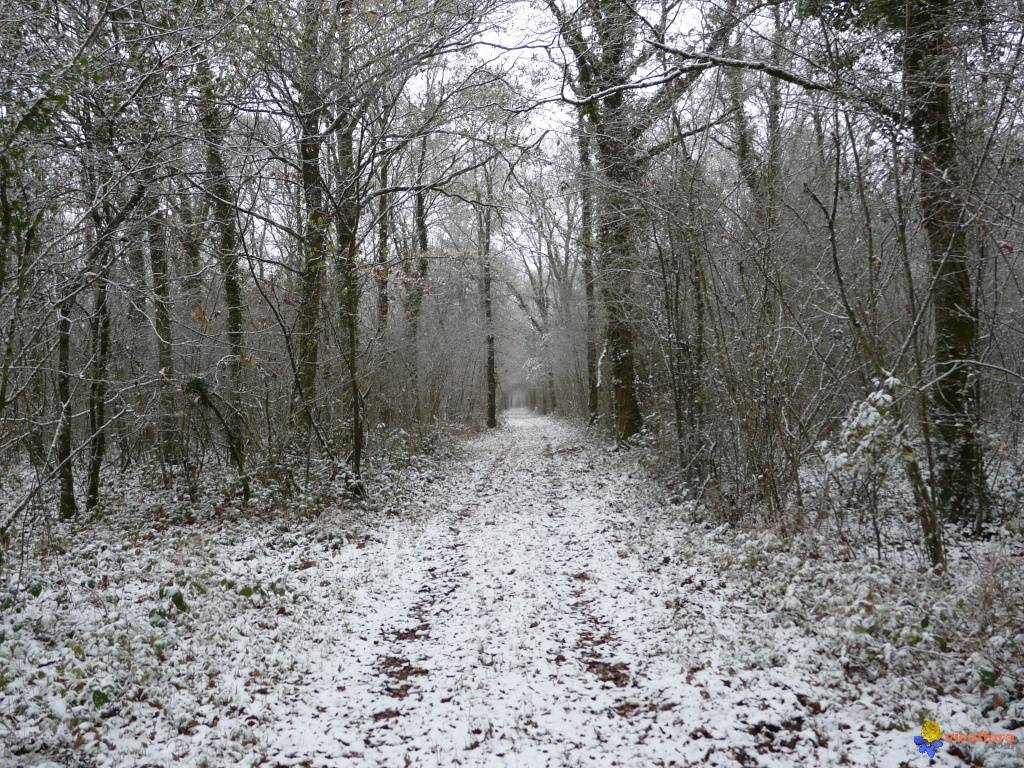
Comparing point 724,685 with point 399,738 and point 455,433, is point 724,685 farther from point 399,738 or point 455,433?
point 455,433

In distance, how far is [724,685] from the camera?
12.7 feet

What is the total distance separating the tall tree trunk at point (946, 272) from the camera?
530cm

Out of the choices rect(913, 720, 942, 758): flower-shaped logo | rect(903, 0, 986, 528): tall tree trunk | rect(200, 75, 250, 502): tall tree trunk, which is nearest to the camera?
rect(913, 720, 942, 758): flower-shaped logo

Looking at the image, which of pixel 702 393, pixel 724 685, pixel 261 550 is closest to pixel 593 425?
pixel 702 393

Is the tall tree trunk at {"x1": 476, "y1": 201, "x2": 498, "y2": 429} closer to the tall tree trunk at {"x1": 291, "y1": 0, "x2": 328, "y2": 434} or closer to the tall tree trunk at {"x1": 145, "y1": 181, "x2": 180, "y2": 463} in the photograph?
the tall tree trunk at {"x1": 291, "y1": 0, "x2": 328, "y2": 434}

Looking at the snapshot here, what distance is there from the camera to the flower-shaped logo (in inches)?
120

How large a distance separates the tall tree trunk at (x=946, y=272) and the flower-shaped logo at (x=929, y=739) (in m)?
3.05

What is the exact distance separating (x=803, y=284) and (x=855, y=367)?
1.08m

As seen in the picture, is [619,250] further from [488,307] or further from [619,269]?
[488,307]

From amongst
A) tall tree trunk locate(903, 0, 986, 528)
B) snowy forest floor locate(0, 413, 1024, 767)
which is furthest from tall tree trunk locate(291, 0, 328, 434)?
tall tree trunk locate(903, 0, 986, 528)

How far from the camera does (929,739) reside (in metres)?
3.12

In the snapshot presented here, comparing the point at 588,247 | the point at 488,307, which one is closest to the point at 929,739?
the point at 588,247

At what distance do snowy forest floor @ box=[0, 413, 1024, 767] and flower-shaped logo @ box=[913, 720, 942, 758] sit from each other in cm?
5

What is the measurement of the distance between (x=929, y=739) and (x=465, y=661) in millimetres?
2938
